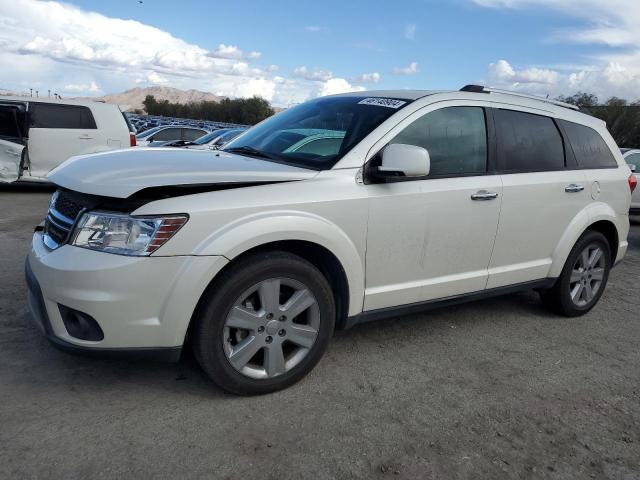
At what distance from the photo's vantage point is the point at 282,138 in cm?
389

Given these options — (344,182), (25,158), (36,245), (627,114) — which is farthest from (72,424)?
(627,114)

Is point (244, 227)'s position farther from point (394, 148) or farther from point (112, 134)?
point (112, 134)

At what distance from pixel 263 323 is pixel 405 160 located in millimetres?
1204

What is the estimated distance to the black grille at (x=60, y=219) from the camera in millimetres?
2891

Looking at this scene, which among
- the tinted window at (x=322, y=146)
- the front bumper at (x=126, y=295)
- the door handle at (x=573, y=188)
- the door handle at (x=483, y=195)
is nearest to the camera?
the front bumper at (x=126, y=295)

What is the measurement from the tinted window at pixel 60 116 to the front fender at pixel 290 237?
8883mm

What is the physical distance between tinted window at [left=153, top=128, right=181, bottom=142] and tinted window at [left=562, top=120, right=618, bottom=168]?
45.8 ft

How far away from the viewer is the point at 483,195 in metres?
3.77

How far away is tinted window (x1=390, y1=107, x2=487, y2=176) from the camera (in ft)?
11.7

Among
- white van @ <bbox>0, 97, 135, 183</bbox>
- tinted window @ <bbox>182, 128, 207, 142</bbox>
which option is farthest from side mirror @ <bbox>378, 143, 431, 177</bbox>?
tinted window @ <bbox>182, 128, 207, 142</bbox>

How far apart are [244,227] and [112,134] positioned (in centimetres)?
894

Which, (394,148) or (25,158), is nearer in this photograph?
(394,148)

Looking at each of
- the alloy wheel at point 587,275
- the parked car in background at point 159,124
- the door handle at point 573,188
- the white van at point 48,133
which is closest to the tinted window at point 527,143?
the door handle at point 573,188

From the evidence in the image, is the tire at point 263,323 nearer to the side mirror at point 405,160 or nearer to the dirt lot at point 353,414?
the dirt lot at point 353,414
